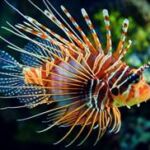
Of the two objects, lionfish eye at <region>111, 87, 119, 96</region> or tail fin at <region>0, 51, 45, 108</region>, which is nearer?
lionfish eye at <region>111, 87, 119, 96</region>

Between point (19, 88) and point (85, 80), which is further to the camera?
point (19, 88)

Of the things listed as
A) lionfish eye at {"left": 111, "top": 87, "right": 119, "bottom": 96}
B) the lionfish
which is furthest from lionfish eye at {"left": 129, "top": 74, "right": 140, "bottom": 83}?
lionfish eye at {"left": 111, "top": 87, "right": 119, "bottom": 96}

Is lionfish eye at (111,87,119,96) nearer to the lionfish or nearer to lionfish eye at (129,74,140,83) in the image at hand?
the lionfish

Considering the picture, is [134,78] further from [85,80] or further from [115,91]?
[85,80]

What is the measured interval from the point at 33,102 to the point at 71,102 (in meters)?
0.48

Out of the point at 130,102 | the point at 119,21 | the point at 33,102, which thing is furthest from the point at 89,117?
the point at 119,21

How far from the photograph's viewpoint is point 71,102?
2.55m

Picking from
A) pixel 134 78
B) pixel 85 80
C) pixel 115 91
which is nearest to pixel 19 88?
pixel 85 80

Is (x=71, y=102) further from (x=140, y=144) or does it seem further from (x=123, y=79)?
(x=140, y=144)

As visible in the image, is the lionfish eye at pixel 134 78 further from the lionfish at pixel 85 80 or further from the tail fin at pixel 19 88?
the tail fin at pixel 19 88

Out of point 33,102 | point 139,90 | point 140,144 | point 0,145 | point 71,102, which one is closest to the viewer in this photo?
point 139,90

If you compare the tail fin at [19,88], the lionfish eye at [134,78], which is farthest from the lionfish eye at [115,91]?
the tail fin at [19,88]

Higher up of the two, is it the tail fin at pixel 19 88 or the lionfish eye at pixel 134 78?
the tail fin at pixel 19 88

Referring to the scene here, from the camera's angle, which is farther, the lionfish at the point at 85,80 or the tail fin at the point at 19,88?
the tail fin at the point at 19,88
